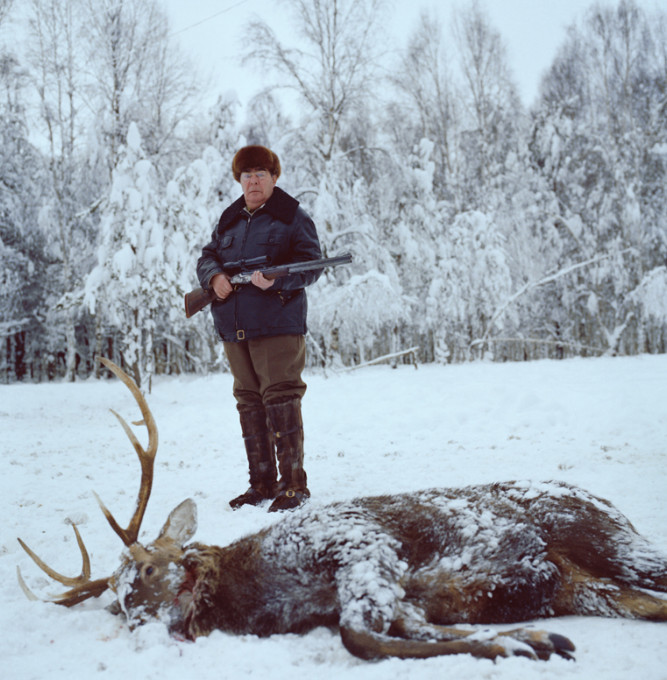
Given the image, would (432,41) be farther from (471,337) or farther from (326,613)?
(326,613)

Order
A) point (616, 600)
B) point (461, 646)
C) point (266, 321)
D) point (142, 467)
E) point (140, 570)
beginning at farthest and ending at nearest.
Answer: point (266, 321), point (142, 467), point (140, 570), point (616, 600), point (461, 646)

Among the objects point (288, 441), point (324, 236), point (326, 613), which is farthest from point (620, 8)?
point (326, 613)

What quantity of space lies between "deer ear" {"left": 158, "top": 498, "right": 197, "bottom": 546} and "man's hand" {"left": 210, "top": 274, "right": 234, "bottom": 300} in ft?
4.45

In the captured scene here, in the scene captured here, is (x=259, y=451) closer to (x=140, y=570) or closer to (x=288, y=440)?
(x=288, y=440)

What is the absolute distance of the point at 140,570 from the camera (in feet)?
6.21

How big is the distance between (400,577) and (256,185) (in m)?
2.34

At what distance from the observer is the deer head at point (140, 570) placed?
71.6 inches

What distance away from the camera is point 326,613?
177 cm

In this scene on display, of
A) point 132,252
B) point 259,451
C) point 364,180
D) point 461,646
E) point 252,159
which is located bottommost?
point 461,646

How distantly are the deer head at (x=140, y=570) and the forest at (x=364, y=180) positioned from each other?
7.76 metres

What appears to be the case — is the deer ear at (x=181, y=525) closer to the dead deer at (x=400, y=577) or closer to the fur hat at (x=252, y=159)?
the dead deer at (x=400, y=577)

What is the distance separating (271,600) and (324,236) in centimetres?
1000

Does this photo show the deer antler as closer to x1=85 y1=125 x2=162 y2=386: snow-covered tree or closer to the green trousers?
the green trousers

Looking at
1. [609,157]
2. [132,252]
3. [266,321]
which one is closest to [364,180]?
[132,252]
